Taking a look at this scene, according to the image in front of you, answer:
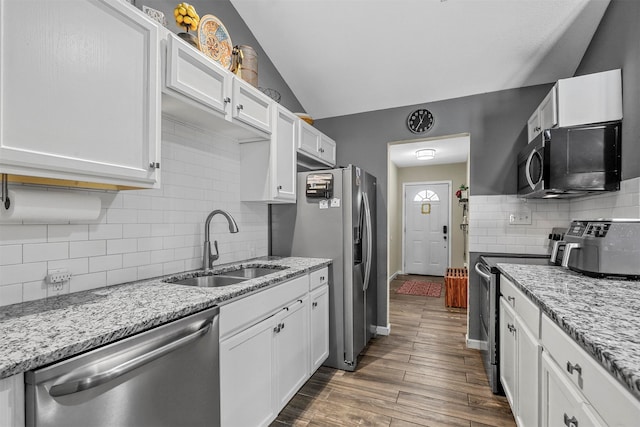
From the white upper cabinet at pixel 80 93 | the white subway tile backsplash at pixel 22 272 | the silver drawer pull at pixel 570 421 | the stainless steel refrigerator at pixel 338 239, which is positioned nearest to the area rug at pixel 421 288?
the stainless steel refrigerator at pixel 338 239

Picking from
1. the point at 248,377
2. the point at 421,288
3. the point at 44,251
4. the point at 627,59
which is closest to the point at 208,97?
the point at 44,251

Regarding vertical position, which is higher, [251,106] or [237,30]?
[237,30]

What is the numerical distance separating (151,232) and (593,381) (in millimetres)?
2011

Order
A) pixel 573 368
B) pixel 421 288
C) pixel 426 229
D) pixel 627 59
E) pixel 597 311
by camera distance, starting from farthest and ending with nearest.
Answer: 1. pixel 426 229
2. pixel 421 288
3. pixel 627 59
4. pixel 597 311
5. pixel 573 368

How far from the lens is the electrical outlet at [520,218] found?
287cm

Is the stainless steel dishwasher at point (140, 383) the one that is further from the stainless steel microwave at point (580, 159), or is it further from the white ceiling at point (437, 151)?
the white ceiling at point (437, 151)

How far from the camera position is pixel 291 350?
2000 millimetres

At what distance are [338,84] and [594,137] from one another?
7.05 ft

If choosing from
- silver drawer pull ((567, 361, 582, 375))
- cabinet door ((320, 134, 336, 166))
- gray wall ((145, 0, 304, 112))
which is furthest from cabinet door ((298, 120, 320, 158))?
silver drawer pull ((567, 361, 582, 375))

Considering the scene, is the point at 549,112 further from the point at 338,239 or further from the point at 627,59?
the point at 338,239

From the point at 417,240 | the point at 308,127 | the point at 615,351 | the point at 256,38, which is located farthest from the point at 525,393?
the point at 417,240

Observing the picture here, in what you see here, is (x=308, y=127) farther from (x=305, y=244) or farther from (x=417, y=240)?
(x=417, y=240)

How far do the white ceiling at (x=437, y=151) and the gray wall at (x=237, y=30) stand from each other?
5.39ft

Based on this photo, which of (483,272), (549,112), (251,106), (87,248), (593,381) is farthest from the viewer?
(483,272)
